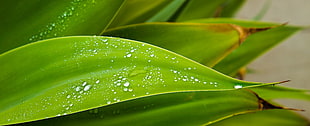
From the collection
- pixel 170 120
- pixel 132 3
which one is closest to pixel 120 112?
pixel 170 120

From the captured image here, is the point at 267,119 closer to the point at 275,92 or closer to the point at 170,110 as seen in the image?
the point at 275,92

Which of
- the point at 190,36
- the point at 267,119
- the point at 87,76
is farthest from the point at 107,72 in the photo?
the point at 267,119

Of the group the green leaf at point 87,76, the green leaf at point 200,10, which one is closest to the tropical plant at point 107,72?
the green leaf at point 87,76

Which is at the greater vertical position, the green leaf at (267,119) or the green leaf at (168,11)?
the green leaf at (168,11)

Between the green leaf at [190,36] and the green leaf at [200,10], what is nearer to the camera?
the green leaf at [190,36]

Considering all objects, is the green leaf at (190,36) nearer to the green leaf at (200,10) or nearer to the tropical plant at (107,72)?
the tropical plant at (107,72)

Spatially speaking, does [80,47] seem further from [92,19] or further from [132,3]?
[132,3]
